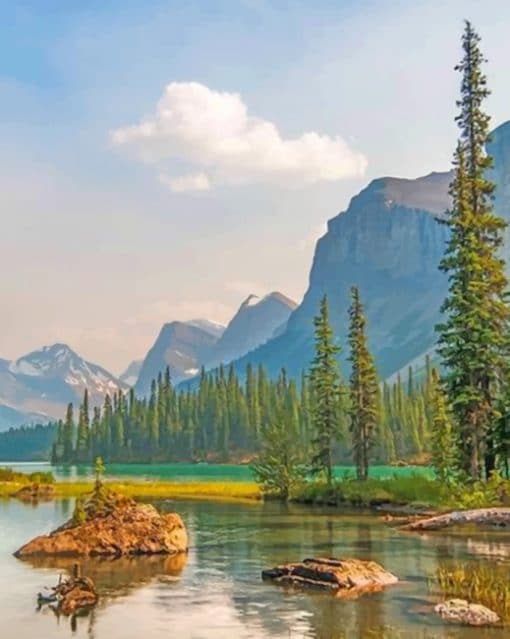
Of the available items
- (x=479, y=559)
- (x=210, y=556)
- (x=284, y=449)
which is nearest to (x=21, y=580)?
(x=210, y=556)

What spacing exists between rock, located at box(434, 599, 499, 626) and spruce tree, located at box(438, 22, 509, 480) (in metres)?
32.1

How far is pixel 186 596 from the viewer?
81.7 ft

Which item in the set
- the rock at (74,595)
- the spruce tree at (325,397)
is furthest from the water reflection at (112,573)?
the spruce tree at (325,397)

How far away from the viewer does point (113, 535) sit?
35.3m

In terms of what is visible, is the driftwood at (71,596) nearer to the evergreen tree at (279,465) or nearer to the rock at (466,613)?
the rock at (466,613)

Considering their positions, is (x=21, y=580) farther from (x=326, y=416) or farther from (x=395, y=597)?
(x=326, y=416)

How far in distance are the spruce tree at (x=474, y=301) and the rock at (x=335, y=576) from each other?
90.4 ft

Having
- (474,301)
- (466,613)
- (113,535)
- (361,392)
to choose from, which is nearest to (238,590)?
(466,613)

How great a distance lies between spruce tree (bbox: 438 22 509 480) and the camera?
176 feet

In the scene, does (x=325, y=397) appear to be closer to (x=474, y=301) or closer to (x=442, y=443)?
(x=442, y=443)

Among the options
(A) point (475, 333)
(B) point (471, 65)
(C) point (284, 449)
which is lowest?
(C) point (284, 449)

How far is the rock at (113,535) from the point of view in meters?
34.4

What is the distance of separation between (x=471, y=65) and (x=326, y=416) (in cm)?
3489

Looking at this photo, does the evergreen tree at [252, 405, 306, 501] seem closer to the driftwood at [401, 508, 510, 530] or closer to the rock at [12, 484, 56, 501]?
the rock at [12, 484, 56, 501]
